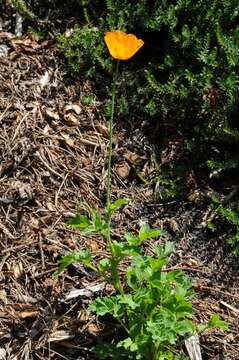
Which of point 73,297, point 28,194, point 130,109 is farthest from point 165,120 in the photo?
point 73,297

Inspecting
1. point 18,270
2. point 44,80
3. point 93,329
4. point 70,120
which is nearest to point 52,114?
point 70,120

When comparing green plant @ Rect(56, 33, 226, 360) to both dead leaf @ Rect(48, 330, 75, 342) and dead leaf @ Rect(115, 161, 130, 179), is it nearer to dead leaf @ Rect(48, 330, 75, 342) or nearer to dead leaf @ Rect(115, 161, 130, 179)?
dead leaf @ Rect(48, 330, 75, 342)

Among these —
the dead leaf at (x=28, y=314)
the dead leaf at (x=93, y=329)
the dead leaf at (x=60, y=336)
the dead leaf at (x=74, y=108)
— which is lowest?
the dead leaf at (x=60, y=336)

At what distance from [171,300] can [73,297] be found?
57 cm

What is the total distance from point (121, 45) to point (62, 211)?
3.41 feet

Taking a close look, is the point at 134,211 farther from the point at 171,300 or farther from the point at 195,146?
the point at 171,300

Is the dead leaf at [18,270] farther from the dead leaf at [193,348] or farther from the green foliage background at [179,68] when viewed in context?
the green foliage background at [179,68]

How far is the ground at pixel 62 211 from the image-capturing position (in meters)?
2.82

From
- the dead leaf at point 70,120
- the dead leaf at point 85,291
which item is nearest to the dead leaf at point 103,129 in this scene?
the dead leaf at point 70,120

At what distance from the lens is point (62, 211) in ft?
10.2

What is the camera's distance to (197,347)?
2.77 m

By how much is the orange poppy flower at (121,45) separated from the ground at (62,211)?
100 cm

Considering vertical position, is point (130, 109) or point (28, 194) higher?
point (130, 109)

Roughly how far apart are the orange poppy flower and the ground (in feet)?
3.28
